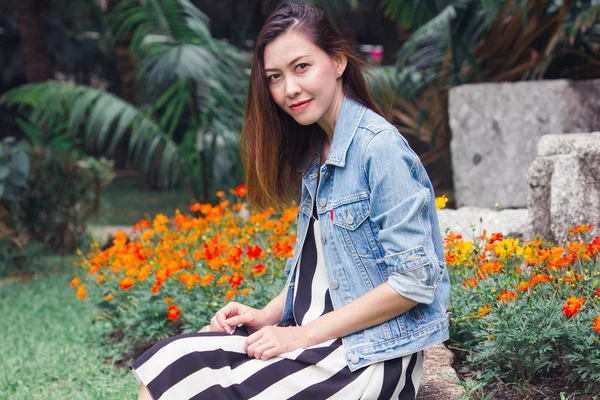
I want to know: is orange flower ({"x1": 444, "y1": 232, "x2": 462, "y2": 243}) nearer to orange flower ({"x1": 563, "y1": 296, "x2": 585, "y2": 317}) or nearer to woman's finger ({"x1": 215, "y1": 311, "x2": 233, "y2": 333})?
orange flower ({"x1": 563, "y1": 296, "x2": 585, "y2": 317})

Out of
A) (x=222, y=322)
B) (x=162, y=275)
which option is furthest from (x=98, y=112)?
(x=222, y=322)

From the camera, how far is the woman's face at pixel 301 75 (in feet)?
6.37

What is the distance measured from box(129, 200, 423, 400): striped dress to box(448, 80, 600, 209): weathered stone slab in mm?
3678

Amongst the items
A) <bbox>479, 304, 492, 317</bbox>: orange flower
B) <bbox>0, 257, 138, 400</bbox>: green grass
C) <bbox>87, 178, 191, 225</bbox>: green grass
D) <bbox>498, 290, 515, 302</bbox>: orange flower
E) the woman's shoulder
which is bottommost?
<bbox>87, 178, 191, 225</bbox>: green grass

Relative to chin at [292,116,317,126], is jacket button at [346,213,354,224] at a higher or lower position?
lower

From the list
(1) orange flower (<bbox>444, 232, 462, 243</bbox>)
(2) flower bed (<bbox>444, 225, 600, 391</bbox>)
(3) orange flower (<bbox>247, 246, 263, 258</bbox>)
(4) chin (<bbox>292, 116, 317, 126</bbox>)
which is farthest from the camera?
(3) orange flower (<bbox>247, 246, 263, 258</bbox>)

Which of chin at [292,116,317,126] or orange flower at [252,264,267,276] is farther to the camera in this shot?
orange flower at [252,264,267,276]

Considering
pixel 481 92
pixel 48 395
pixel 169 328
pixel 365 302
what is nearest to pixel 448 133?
pixel 481 92

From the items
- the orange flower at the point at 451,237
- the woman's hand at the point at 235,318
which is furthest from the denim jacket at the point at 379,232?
the orange flower at the point at 451,237

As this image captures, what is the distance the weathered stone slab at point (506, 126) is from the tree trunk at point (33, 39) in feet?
21.7

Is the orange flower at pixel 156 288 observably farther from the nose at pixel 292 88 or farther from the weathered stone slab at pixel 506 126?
the weathered stone slab at pixel 506 126

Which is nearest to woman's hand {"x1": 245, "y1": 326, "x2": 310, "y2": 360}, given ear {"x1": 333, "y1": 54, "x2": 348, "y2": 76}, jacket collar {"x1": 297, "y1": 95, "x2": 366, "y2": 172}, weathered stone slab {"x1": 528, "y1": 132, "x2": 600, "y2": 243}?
jacket collar {"x1": 297, "y1": 95, "x2": 366, "y2": 172}

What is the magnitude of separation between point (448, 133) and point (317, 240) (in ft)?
14.4

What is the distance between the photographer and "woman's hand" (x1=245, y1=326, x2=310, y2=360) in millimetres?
1825
